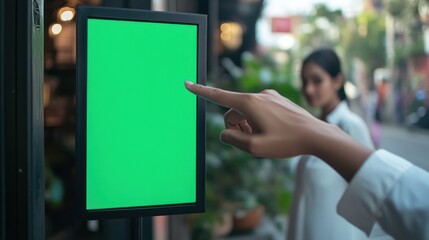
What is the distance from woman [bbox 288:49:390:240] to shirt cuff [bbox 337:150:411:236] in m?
1.19

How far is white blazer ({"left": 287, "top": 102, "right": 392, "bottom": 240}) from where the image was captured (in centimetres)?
207

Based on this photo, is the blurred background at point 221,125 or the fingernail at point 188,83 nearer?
the fingernail at point 188,83

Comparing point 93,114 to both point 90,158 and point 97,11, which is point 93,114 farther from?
point 97,11

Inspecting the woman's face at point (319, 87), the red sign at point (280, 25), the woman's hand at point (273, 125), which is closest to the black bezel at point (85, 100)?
the woman's hand at point (273, 125)

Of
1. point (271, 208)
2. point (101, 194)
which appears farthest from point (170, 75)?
point (271, 208)

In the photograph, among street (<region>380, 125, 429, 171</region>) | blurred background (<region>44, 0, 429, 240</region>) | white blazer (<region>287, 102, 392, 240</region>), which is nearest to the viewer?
white blazer (<region>287, 102, 392, 240</region>)

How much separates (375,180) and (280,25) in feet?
27.2

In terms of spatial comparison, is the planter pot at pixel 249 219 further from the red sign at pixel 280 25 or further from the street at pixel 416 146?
the red sign at pixel 280 25

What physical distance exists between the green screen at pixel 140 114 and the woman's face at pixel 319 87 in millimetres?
1599

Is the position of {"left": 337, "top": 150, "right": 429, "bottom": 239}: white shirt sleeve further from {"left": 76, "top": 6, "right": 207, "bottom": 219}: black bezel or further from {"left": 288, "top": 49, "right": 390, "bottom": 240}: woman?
{"left": 288, "top": 49, "right": 390, "bottom": 240}: woman

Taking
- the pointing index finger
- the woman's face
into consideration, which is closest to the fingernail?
the pointing index finger

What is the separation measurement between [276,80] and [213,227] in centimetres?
165

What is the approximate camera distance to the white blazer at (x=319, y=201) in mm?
2072

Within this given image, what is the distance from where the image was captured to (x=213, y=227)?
158 inches
